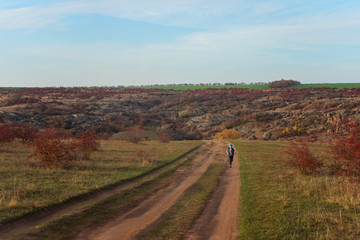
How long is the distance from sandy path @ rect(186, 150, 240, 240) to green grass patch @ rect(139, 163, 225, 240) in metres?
0.28

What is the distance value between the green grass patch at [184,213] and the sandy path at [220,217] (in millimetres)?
279

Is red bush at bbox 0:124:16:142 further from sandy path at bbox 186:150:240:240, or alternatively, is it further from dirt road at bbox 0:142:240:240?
sandy path at bbox 186:150:240:240

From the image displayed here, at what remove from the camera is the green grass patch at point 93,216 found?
299 inches

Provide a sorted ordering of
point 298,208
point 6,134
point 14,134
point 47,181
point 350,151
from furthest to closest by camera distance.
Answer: point 14,134 → point 6,134 → point 350,151 → point 47,181 → point 298,208

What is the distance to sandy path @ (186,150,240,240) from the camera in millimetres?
7848

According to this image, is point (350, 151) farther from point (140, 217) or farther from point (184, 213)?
point (140, 217)

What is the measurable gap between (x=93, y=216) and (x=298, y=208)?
750 cm

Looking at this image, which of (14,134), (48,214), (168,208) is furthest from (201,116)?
(48,214)

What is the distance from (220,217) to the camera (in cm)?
940

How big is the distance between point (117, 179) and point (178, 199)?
455 cm

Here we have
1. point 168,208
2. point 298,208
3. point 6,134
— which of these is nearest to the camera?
point 298,208

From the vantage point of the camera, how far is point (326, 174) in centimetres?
1675

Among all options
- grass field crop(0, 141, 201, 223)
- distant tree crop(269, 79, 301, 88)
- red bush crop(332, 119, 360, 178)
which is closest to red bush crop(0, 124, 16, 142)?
grass field crop(0, 141, 201, 223)

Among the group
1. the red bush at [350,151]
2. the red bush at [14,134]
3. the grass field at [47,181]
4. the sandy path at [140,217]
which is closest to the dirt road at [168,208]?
the sandy path at [140,217]
